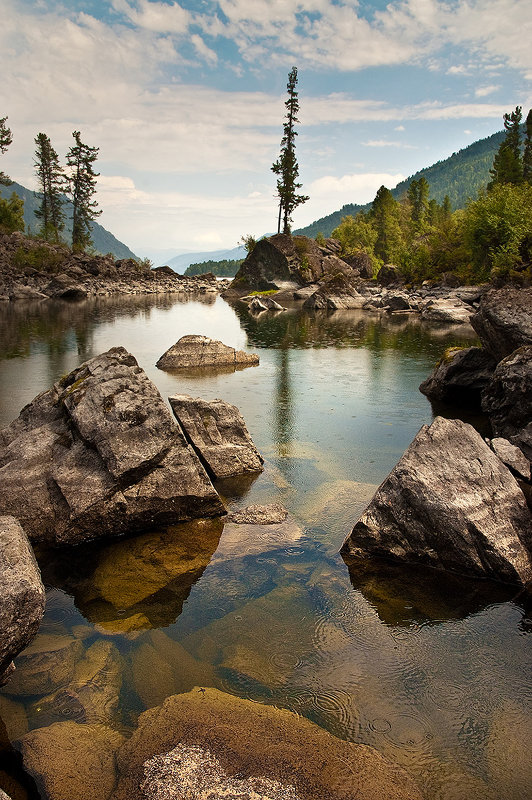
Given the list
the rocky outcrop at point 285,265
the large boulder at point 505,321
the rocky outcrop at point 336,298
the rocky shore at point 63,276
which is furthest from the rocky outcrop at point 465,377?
the rocky outcrop at point 285,265

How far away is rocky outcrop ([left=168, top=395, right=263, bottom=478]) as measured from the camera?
16.0 metres

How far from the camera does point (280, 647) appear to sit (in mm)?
8805

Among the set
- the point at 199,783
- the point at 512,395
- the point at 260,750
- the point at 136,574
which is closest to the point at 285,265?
the point at 512,395

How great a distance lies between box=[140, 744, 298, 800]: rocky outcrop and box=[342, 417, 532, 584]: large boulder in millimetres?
6191

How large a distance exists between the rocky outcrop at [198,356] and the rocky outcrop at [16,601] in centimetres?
2463

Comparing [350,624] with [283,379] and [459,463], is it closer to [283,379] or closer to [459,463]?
[459,463]

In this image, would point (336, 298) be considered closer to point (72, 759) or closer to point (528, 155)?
point (528, 155)

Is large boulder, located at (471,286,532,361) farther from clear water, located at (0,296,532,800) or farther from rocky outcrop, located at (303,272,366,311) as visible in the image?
rocky outcrop, located at (303,272,366,311)

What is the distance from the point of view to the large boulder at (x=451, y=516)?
35.7 feet

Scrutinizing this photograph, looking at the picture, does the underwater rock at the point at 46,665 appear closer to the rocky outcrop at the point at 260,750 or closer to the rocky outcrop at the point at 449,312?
the rocky outcrop at the point at 260,750

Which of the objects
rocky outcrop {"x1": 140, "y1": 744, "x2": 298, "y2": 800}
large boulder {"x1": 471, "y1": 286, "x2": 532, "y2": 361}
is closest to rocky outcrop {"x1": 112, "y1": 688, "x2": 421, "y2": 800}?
rocky outcrop {"x1": 140, "y1": 744, "x2": 298, "y2": 800}

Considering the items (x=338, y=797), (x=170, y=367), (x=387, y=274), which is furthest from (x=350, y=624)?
(x=387, y=274)

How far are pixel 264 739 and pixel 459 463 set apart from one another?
749 centimetres

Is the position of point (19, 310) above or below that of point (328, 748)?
above
